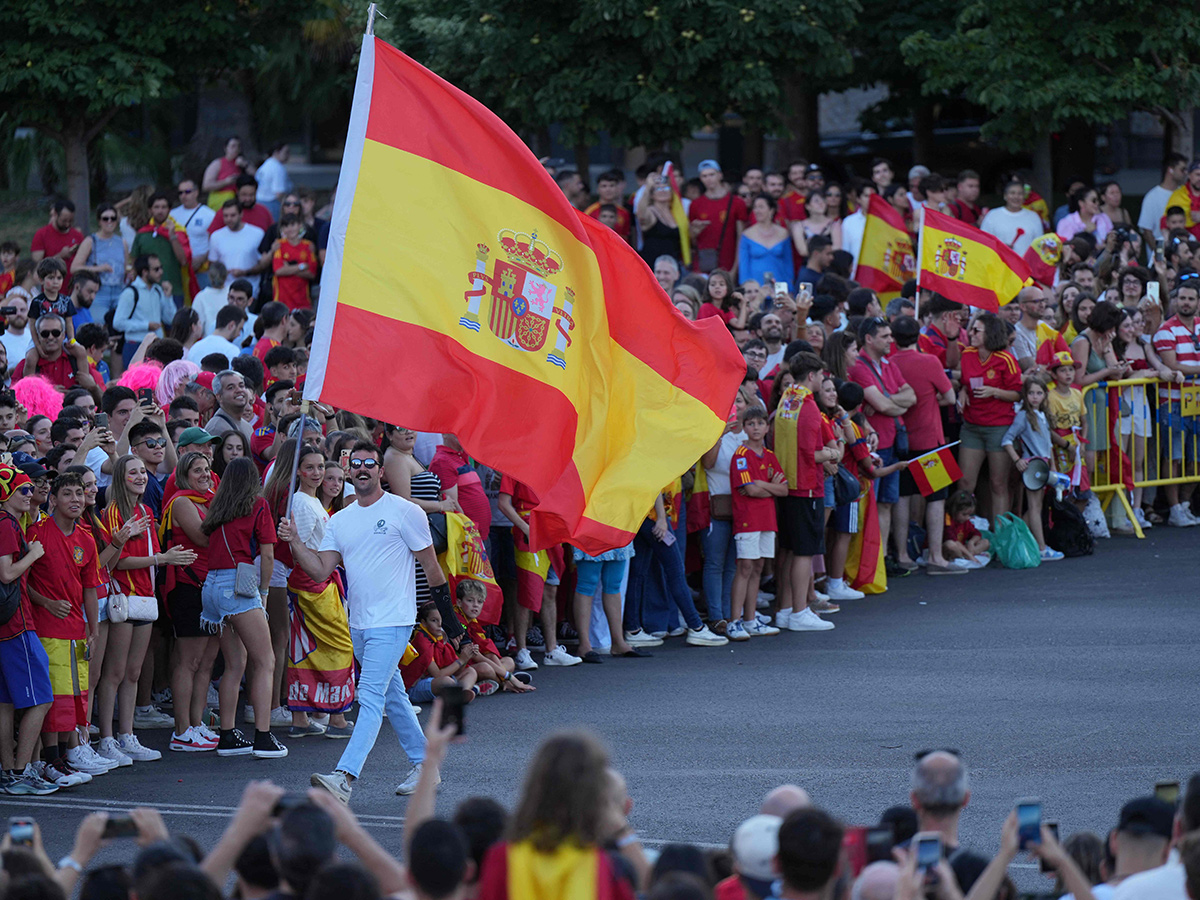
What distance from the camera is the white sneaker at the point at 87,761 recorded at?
966cm

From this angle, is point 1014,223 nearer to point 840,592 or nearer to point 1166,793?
point 840,592

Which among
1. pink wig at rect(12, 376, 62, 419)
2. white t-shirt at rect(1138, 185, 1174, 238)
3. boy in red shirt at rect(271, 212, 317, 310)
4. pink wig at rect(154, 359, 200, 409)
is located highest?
white t-shirt at rect(1138, 185, 1174, 238)

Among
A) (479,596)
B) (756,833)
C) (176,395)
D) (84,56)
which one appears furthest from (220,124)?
(756,833)

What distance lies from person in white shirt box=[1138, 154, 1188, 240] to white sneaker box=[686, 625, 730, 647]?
33.6 ft

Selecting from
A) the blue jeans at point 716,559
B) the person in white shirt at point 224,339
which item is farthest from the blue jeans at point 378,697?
the person in white shirt at point 224,339

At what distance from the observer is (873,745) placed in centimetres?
987

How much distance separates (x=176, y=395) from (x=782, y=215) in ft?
28.2

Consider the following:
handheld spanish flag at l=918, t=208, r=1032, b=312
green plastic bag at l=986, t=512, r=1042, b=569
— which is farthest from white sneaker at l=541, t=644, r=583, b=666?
handheld spanish flag at l=918, t=208, r=1032, b=312

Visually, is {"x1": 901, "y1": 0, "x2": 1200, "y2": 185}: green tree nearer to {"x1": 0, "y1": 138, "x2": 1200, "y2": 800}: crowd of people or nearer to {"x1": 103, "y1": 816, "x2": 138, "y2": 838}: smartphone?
{"x1": 0, "y1": 138, "x2": 1200, "y2": 800}: crowd of people

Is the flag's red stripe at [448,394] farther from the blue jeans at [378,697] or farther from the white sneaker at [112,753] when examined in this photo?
the white sneaker at [112,753]

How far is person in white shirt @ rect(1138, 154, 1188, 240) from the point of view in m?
20.5

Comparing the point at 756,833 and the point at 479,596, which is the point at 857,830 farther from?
the point at 479,596

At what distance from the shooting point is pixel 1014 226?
63.0 feet

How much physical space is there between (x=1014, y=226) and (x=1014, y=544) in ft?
17.5
